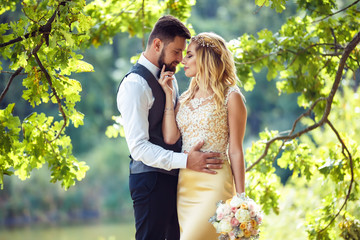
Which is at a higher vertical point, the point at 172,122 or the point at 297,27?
the point at 297,27

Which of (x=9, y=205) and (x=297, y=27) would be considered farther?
(x=9, y=205)

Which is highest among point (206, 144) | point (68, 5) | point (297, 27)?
point (297, 27)

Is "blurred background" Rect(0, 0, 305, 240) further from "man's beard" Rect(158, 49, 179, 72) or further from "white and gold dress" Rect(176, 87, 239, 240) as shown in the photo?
"white and gold dress" Rect(176, 87, 239, 240)

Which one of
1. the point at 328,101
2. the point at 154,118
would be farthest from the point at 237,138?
the point at 328,101

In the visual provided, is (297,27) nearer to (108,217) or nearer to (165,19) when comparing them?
(165,19)

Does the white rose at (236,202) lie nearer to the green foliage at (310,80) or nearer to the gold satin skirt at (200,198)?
the gold satin skirt at (200,198)

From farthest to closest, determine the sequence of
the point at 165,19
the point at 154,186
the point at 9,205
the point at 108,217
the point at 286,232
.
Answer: the point at 108,217, the point at 9,205, the point at 286,232, the point at 165,19, the point at 154,186

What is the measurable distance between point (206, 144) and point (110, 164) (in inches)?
665

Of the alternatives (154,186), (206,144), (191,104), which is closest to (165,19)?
(191,104)

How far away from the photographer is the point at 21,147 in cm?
373

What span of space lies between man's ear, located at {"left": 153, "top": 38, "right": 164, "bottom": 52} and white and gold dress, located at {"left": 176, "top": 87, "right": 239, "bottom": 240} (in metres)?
0.38

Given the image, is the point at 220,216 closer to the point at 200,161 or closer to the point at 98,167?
the point at 200,161

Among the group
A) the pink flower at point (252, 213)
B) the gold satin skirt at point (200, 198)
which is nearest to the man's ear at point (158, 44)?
the gold satin skirt at point (200, 198)

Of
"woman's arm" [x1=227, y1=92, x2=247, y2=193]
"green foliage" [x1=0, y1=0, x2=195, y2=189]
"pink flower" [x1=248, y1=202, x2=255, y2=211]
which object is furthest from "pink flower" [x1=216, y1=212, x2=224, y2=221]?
"green foliage" [x1=0, y1=0, x2=195, y2=189]
